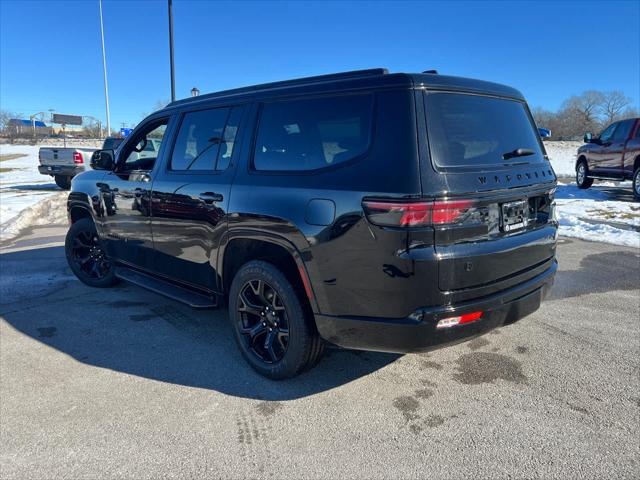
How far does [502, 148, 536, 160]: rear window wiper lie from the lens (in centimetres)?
300

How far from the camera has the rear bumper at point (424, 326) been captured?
8.28ft

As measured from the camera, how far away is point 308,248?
2801mm

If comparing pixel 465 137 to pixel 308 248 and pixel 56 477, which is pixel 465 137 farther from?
pixel 56 477

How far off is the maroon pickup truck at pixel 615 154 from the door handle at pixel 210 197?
1177 centimetres

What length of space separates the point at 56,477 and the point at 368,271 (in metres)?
1.89

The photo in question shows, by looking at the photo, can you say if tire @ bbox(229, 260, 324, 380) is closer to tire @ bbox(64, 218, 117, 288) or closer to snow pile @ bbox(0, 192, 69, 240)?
tire @ bbox(64, 218, 117, 288)

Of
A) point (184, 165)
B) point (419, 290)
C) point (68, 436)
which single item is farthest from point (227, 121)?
point (68, 436)

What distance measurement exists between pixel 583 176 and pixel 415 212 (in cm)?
1400

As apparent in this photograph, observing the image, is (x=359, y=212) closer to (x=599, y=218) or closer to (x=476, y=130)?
(x=476, y=130)

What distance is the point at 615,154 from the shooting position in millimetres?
12312

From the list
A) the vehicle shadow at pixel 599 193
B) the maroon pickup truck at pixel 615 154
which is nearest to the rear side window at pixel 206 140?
the vehicle shadow at pixel 599 193

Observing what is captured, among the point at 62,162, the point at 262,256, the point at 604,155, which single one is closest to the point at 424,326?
the point at 262,256

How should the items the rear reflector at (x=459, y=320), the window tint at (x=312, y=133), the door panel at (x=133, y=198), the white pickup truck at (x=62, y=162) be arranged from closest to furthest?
the rear reflector at (x=459, y=320) → the window tint at (x=312, y=133) → the door panel at (x=133, y=198) → the white pickup truck at (x=62, y=162)

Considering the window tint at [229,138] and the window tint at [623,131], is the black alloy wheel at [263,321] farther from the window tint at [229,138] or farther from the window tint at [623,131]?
the window tint at [623,131]
